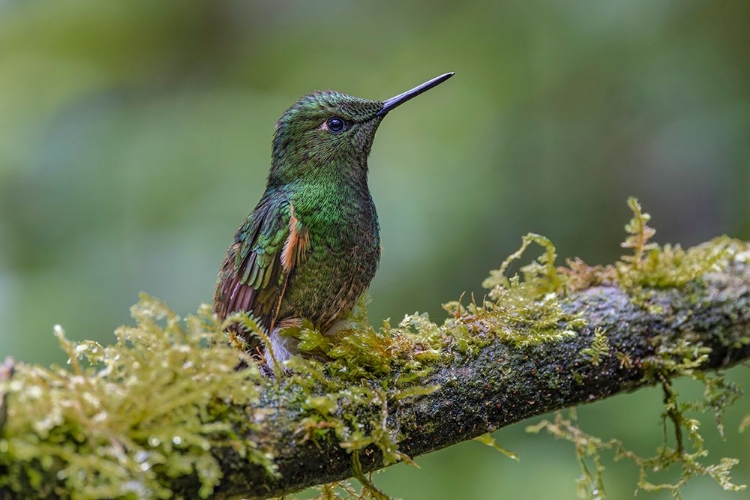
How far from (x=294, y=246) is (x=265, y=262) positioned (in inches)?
5.5

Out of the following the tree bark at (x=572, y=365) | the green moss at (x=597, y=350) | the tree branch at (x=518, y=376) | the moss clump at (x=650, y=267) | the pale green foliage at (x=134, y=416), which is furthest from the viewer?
the moss clump at (x=650, y=267)

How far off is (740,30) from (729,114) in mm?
634

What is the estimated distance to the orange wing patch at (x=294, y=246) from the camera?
3.02m

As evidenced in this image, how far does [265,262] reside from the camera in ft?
10.0

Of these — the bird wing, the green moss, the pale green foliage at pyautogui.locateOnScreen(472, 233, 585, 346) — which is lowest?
the green moss

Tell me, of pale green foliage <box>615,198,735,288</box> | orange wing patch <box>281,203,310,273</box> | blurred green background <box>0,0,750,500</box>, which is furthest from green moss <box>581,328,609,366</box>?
blurred green background <box>0,0,750,500</box>

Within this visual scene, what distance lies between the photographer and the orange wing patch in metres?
3.02

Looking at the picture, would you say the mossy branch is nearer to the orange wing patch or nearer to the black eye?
the orange wing patch

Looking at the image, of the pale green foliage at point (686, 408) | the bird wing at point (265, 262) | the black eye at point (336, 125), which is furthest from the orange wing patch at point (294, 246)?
the pale green foliage at point (686, 408)

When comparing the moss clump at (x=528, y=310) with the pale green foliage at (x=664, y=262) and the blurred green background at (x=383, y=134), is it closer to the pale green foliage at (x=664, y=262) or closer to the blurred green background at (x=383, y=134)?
the pale green foliage at (x=664, y=262)

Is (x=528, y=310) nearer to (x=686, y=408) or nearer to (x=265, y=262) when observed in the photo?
(x=686, y=408)

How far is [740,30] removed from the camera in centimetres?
526

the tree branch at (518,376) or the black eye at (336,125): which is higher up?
the black eye at (336,125)

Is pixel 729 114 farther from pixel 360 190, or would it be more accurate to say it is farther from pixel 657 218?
pixel 360 190
